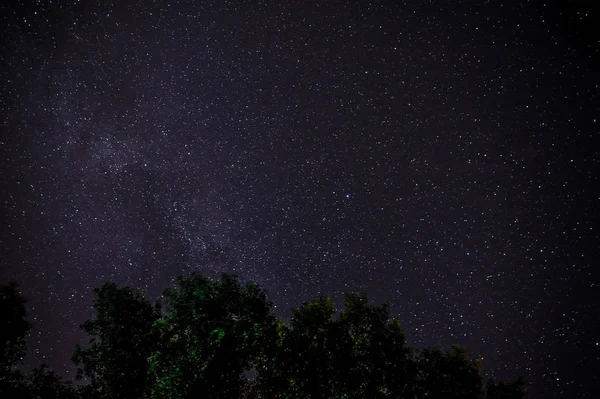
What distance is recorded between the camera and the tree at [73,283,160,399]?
14.8 m

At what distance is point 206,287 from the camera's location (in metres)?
15.1

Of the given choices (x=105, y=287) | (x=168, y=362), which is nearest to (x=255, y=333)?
(x=168, y=362)

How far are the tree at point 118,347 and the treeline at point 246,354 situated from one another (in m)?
0.04

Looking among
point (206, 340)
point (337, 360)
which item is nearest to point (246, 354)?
point (206, 340)

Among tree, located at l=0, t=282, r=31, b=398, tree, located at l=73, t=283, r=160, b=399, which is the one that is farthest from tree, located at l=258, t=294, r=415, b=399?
tree, located at l=0, t=282, r=31, b=398

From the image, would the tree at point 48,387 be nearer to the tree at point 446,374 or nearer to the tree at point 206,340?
the tree at point 206,340

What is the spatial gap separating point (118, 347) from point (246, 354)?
5.87m

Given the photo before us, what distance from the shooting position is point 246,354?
14648mm

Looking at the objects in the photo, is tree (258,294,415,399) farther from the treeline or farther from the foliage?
the foliage

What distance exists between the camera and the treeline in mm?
13953

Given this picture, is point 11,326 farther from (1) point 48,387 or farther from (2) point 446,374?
(2) point 446,374

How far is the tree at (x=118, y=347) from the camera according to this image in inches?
583

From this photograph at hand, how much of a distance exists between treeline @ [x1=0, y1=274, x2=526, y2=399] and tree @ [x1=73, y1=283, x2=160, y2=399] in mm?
41

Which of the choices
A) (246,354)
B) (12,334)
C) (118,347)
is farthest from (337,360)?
(12,334)
